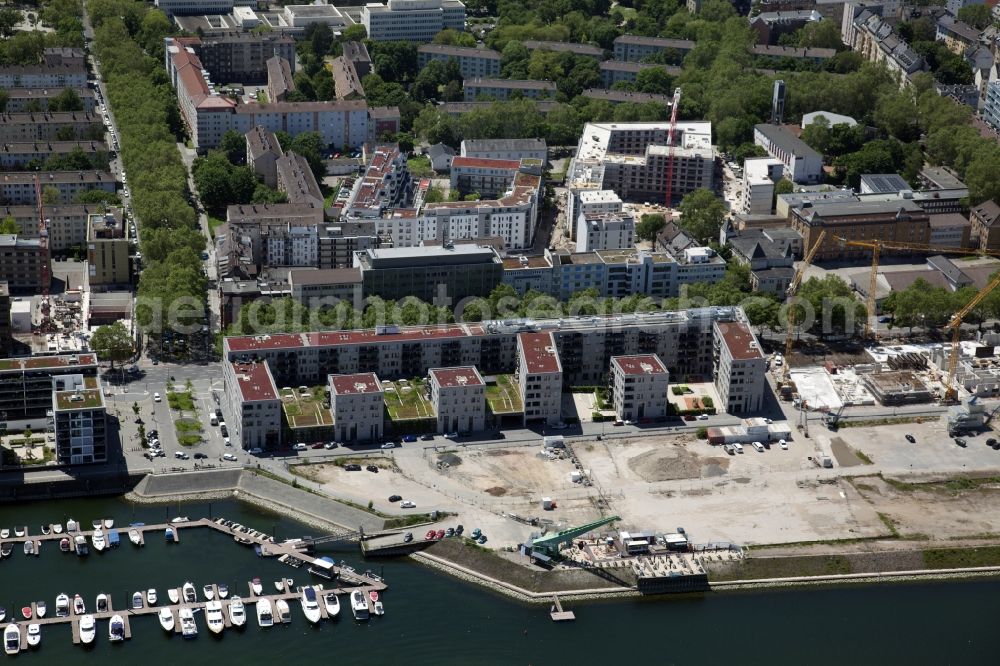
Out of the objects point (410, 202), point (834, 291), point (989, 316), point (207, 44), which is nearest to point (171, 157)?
point (410, 202)

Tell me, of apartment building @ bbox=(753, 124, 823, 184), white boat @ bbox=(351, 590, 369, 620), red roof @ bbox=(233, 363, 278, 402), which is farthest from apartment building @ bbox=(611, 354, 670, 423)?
apartment building @ bbox=(753, 124, 823, 184)

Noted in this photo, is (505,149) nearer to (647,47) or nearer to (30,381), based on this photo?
(647,47)

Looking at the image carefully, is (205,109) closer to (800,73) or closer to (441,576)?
(800,73)

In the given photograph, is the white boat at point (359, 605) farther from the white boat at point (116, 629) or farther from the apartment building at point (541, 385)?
the apartment building at point (541, 385)

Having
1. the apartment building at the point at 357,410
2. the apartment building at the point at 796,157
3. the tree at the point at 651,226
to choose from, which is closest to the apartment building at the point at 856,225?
the tree at the point at 651,226

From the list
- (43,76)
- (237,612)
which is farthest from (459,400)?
(43,76)

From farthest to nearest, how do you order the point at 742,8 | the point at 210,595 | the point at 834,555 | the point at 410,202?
the point at 742,8 → the point at 410,202 → the point at 834,555 → the point at 210,595
